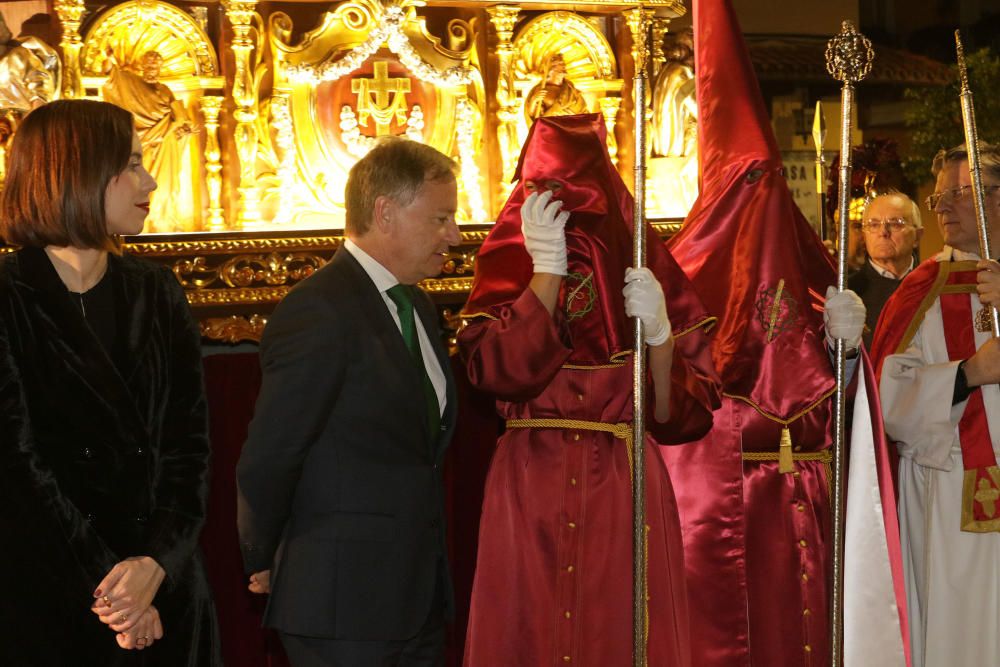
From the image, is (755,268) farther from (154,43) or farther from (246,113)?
(154,43)

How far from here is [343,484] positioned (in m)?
2.74

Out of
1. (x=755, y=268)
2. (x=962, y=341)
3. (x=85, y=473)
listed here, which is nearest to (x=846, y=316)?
(x=755, y=268)

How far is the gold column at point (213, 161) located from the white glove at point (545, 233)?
5.07ft

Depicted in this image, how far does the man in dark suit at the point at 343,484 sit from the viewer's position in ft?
8.84

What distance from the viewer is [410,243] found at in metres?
2.95

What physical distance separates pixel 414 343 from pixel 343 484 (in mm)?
381

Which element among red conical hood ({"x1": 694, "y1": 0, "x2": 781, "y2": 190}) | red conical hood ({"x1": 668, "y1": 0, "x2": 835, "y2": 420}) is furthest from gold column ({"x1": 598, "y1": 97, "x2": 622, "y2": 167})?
red conical hood ({"x1": 668, "y1": 0, "x2": 835, "y2": 420})

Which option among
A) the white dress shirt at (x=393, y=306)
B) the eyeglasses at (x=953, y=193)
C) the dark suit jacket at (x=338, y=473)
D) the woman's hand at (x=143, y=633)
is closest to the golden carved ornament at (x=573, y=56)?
the eyeglasses at (x=953, y=193)

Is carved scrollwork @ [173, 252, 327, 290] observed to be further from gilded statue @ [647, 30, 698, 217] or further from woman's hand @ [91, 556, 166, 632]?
woman's hand @ [91, 556, 166, 632]

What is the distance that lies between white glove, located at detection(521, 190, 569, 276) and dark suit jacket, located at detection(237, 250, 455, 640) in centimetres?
48

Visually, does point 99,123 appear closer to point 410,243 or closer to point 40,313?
point 40,313

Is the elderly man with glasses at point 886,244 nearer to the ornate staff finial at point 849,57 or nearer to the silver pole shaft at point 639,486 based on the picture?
the ornate staff finial at point 849,57

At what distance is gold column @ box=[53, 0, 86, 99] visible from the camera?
417 centimetres

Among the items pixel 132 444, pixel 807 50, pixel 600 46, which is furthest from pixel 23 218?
pixel 807 50
